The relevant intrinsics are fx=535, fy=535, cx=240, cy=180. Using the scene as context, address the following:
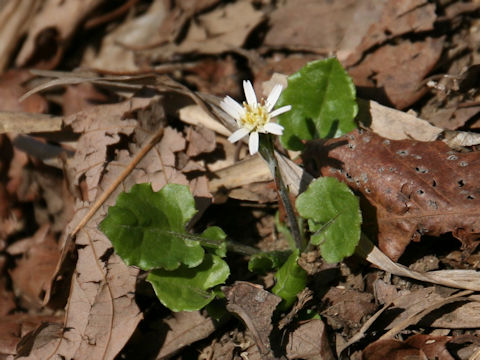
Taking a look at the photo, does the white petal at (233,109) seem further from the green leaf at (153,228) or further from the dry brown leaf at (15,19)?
the dry brown leaf at (15,19)

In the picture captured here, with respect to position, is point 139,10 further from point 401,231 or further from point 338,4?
point 401,231

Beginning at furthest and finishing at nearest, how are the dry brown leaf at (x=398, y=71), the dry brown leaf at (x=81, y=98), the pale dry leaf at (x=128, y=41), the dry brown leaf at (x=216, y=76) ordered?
the pale dry leaf at (x=128, y=41) → the dry brown leaf at (x=81, y=98) → the dry brown leaf at (x=216, y=76) → the dry brown leaf at (x=398, y=71)

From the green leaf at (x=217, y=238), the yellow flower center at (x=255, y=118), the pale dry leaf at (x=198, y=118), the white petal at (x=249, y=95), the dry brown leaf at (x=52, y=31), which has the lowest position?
the green leaf at (x=217, y=238)

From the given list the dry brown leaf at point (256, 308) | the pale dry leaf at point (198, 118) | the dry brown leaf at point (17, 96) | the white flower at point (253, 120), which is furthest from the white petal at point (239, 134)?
the dry brown leaf at point (17, 96)

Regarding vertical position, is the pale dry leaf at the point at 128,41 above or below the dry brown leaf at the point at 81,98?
above

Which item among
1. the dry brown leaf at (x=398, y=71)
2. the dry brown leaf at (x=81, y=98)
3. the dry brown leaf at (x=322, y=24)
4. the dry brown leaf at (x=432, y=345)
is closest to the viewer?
the dry brown leaf at (x=432, y=345)

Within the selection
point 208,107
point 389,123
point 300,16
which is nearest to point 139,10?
point 300,16

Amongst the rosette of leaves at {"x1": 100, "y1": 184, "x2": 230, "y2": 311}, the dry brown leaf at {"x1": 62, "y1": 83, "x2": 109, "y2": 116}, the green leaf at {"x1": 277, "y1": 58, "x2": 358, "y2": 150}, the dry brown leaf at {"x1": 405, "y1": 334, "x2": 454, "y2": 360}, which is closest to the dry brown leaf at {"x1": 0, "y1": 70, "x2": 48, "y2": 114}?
the dry brown leaf at {"x1": 62, "y1": 83, "x2": 109, "y2": 116}
